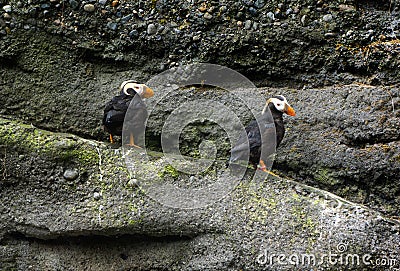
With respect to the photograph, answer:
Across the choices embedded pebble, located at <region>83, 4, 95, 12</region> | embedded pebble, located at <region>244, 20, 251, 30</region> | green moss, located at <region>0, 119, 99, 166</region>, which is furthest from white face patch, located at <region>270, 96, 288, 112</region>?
embedded pebble, located at <region>83, 4, 95, 12</region>

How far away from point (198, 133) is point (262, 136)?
56 centimetres

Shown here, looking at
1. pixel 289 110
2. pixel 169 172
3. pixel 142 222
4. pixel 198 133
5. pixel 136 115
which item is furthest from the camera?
pixel 198 133

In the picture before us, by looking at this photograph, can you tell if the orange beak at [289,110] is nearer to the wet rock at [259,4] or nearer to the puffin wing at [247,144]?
the puffin wing at [247,144]

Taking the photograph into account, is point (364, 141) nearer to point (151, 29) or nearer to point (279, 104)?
point (279, 104)

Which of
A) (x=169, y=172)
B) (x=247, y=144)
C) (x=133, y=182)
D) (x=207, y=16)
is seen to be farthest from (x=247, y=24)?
(x=133, y=182)

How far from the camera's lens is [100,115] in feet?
14.4

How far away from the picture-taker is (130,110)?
13.6 feet

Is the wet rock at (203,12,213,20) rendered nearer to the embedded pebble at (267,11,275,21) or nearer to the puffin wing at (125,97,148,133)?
the embedded pebble at (267,11,275,21)

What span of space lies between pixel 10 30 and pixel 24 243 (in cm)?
157

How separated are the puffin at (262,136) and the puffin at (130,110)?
26.9 inches

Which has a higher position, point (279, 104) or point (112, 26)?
point (112, 26)

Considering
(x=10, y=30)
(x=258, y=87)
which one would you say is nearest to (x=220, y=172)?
(x=258, y=87)

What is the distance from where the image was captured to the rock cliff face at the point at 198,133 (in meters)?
3.72

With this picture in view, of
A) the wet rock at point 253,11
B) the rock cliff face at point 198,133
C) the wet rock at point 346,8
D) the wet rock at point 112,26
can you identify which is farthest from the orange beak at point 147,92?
the wet rock at point 346,8
